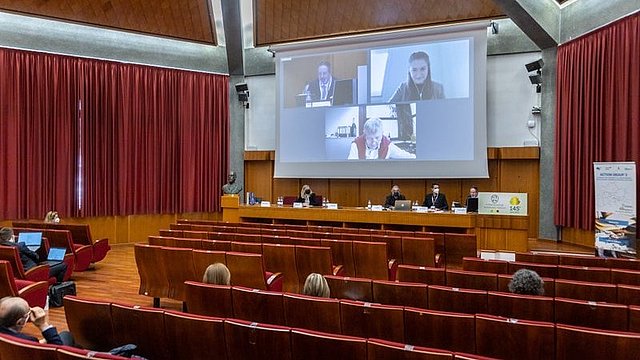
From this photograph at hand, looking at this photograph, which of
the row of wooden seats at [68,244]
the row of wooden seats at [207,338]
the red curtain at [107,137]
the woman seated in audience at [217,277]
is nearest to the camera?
the row of wooden seats at [207,338]

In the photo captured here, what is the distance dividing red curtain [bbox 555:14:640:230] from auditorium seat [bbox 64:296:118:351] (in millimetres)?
7614

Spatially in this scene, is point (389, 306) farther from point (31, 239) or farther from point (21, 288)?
point (31, 239)

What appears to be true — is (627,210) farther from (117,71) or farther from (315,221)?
(117,71)

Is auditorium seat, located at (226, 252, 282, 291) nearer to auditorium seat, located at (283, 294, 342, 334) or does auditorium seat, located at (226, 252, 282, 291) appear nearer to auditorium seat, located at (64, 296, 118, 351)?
auditorium seat, located at (283, 294, 342, 334)

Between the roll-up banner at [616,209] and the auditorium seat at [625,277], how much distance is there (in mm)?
2682

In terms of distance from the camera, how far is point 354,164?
33.9 ft

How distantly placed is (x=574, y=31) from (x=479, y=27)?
1.71m

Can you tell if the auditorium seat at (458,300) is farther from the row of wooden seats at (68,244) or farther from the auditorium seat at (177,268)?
the row of wooden seats at (68,244)

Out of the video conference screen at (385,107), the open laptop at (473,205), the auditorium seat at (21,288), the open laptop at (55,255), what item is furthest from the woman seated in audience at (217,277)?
the video conference screen at (385,107)

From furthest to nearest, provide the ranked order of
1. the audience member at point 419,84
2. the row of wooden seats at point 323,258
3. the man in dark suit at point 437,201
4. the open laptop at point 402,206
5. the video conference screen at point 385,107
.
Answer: the audience member at point 419,84 → the video conference screen at point 385,107 → the man in dark suit at point 437,201 → the open laptop at point 402,206 → the row of wooden seats at point 323,258

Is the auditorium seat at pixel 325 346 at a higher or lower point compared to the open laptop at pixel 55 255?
higher

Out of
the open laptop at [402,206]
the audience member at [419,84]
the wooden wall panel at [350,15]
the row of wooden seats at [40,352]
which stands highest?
the wooden wall panel at [350,15]

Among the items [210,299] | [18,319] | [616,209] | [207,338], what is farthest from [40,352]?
[616,209]

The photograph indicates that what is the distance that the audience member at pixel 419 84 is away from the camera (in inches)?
379
